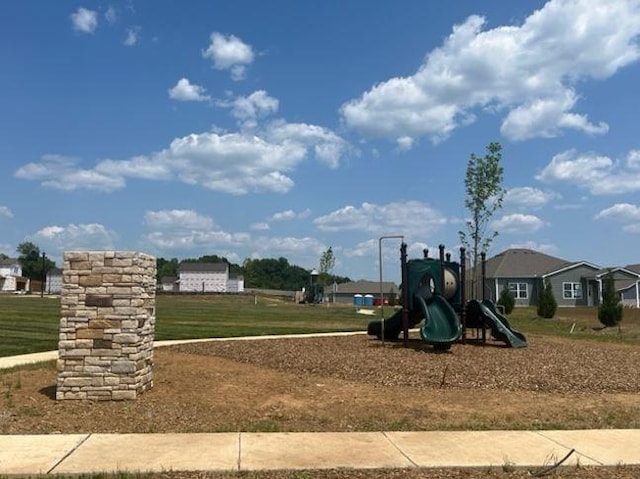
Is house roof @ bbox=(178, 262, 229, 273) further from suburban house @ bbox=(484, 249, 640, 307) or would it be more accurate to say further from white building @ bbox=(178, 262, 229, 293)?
suburban house @ bbox=(484, 249, 640, 307)

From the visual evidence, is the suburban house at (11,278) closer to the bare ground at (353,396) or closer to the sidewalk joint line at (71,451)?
the bare ground at (353,396)

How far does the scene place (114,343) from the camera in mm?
9297

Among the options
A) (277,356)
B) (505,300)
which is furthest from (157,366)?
(505,300)

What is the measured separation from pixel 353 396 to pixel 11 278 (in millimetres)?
129766

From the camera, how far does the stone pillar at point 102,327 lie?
30.0ft

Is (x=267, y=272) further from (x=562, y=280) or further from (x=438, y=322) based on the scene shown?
(x=438, y=322)

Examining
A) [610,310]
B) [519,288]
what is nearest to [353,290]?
[519,288]

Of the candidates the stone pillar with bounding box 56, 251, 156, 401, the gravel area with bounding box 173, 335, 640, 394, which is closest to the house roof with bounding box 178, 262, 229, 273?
the gravel area with bounding box 173, 335, 640, 394

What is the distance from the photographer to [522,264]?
5469 cm

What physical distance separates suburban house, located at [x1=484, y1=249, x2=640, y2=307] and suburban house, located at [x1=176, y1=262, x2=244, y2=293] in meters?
80.8

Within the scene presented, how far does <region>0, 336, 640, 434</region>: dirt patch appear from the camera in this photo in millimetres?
7996

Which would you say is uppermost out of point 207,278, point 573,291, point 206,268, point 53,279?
point 206,268

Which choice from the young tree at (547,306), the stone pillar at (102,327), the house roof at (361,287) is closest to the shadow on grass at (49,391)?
the stone pillar at (102,327)

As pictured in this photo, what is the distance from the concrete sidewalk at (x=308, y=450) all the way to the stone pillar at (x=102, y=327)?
2.03m
